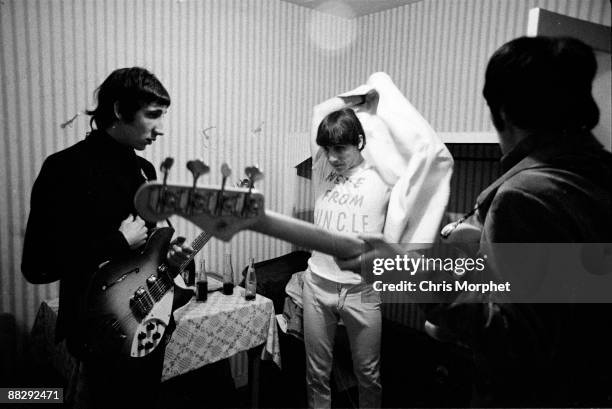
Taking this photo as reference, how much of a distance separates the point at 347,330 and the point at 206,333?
666mm

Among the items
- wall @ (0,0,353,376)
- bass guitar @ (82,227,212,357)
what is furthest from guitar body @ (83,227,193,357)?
wall @ (0,0,353,376)

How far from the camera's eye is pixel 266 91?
2633mm

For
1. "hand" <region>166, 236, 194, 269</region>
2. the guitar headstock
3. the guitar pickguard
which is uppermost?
the guitar headstock

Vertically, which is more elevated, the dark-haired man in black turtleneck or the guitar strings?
the dark-haired man in black turtleneck

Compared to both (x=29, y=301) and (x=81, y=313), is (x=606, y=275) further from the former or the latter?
(x=29, y=301)

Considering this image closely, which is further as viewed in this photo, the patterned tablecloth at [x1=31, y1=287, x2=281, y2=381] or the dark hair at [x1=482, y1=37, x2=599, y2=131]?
the patterned tablecloth at [x1=31, y1=287, x2=281, y2=381]

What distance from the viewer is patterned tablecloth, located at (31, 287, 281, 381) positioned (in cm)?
167

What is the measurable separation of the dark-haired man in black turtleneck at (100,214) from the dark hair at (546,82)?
3.65 feet

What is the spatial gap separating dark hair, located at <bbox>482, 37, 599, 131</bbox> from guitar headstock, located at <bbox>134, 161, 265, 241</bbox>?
22.9 inches

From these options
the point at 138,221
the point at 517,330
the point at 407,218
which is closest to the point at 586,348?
the point at 517,330

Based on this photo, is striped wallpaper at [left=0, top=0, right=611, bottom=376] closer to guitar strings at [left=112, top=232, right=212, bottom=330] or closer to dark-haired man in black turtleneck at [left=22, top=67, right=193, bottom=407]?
dark-haired man in black turtleneck at [left=22, top=67, right=193, bottom=407]

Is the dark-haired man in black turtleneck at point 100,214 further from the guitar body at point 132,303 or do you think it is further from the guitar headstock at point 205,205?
the guitar headstock at point 205,205

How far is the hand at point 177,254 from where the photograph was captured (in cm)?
142

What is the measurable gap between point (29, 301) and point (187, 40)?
1622 millimetres
